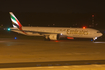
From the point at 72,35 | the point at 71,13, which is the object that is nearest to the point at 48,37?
the point at 72,35

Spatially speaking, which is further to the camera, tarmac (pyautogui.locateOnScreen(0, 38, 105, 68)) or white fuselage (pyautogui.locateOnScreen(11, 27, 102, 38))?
white fuselage (pyautogui.locateOnScreen(11, 27, 102, 38))

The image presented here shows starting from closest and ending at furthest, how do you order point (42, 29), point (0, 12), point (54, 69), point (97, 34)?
1. point (54, 69)
2. point (97, 34)
3. point (42, 29)
4. point (0, 12)

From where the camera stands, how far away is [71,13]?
427 ft

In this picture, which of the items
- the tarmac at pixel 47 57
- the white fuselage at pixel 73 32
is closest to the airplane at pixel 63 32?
the white fuselage at pixel 73 32

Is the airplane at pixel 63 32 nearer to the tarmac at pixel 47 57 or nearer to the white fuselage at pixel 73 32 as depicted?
the white fuselage at pixel 73 32

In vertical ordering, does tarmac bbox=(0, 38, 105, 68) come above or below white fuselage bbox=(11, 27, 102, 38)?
below

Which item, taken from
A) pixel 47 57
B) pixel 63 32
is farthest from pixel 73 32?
pixel 47 57

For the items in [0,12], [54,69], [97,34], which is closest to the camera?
[54,69]

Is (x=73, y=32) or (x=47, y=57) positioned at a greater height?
(x=73, y=32)

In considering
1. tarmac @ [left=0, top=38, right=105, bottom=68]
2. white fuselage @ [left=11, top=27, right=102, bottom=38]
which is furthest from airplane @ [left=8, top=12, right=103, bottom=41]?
tarmac @ [left=0, top=38, right=105, bottom=68]

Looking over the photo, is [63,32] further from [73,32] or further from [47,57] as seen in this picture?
[47,57]

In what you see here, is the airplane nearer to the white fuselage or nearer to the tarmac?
the white fuselage

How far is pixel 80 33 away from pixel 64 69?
2069 cm

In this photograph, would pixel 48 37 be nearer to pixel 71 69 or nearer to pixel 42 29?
pixel 42 29
